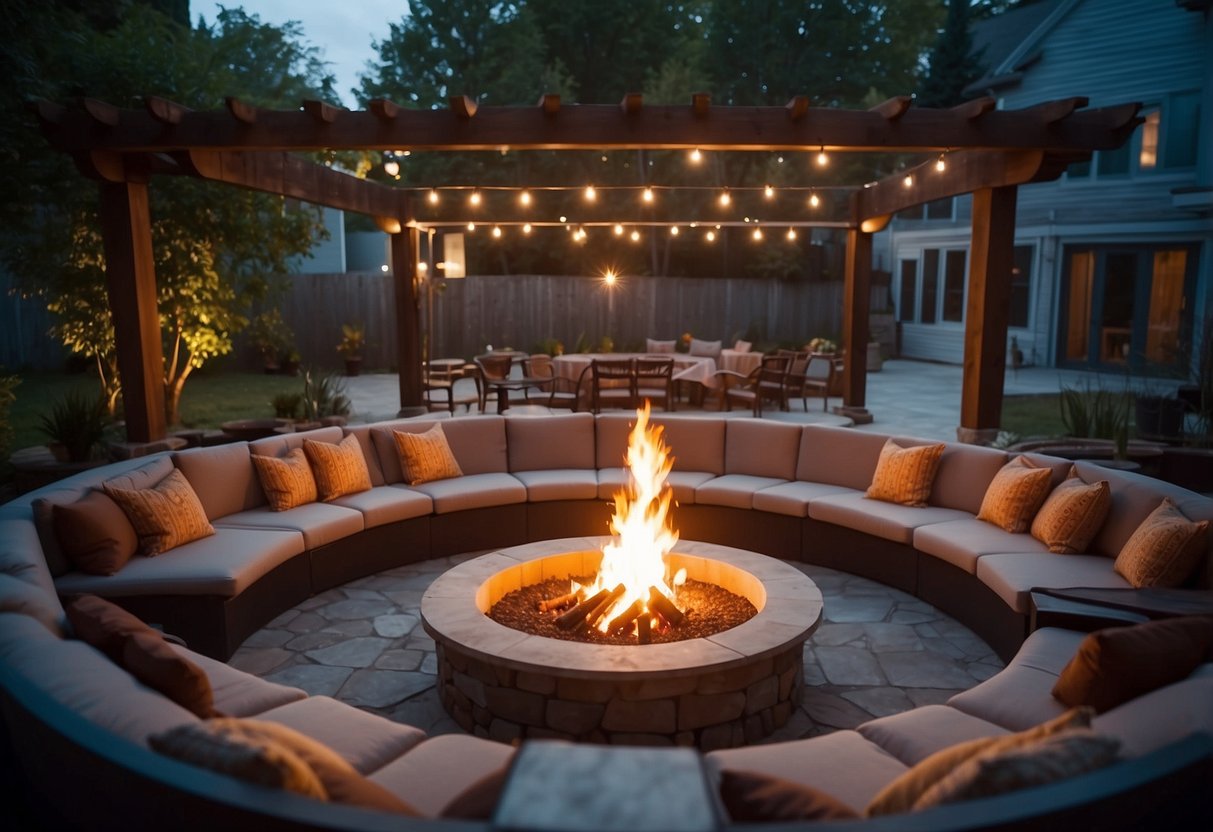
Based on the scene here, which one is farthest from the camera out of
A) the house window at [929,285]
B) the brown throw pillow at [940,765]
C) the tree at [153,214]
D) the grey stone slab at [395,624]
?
the house window at [929,285]

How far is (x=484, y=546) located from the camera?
6.30 m

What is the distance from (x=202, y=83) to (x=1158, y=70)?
586 inches

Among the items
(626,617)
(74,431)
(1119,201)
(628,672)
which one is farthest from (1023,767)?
(1119,201)

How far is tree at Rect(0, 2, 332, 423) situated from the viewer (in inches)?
329

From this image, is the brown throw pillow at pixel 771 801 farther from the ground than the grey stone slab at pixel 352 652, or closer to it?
farther from the ground

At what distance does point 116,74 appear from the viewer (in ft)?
28.5

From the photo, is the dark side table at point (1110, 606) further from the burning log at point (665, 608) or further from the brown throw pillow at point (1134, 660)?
the burning log at point (665, 608)

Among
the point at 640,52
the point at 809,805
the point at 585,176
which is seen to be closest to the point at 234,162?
the point at 809,805

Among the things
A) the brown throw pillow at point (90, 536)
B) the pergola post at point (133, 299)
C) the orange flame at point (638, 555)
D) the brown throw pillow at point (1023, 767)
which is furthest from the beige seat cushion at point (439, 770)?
the pergola post at point (133, 299)

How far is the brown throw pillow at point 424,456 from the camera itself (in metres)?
6.35

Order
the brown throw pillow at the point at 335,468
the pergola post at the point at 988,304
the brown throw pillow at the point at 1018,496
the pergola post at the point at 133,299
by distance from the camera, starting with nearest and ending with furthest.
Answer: the brown throw pillow at the point at 1018,496 → the brown throw pillow at the point at 335,468 → the pergola post at the point at 133,299 → the pergola post at the point at 988,304

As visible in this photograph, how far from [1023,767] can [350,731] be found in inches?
77.6

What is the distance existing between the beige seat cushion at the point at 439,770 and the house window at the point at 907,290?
19.6 meters

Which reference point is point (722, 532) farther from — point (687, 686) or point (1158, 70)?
point (1158, 70)
